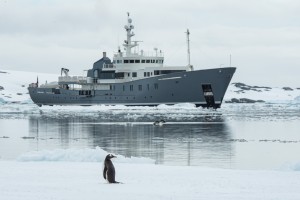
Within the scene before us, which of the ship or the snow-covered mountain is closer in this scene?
the ship

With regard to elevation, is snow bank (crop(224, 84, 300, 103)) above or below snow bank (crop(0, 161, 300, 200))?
above

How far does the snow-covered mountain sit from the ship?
44956mm

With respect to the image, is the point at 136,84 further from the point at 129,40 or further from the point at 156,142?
the point at 156,142

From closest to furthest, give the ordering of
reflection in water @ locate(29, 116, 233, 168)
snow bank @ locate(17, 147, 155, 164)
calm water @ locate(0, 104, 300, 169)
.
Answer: snow bank @ locate(17, 147, 155, 164)
calm water @ locate(0, 104, 300, 169)
reflection in water @ locate(29, 116, 233, 168)

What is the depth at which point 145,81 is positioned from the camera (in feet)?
272

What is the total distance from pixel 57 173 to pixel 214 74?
65.5 meters

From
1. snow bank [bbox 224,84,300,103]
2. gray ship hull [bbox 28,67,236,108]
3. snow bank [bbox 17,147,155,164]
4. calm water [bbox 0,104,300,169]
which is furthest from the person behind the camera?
snow bank [bbox 224,84,300,103]

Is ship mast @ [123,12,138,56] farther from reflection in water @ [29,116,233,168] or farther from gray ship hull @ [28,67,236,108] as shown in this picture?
A: reflection in water @ [29,116,233,168]

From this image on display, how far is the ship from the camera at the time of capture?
80750 mm

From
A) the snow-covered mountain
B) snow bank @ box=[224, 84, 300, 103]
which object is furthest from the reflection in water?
snow bank @ box=[224, 84, 300, 103]

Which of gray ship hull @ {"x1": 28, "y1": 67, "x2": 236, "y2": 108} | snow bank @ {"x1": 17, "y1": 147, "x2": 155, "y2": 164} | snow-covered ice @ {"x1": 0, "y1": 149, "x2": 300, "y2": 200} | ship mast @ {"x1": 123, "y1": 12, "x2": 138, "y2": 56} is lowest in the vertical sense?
snow-covered ice @ {"x1": 0, "y1": 149, "x2": 300, "y2": 200}

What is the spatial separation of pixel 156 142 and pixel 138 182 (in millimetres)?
16136

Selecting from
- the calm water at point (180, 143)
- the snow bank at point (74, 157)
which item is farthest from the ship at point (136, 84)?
the snow bank at point (74, 157)

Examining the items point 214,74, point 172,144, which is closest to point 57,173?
point 172,144
